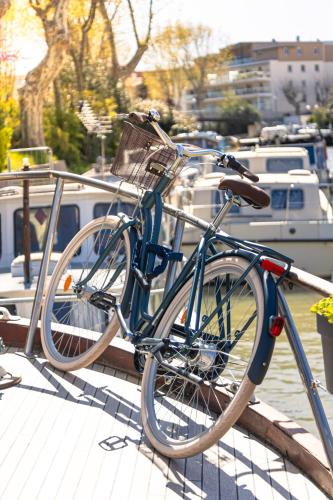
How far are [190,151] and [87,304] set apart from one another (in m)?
1.18

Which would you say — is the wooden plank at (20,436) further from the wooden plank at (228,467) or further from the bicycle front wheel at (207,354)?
the wooden plank at (228,467)

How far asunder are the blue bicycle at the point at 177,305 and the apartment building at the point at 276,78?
132m

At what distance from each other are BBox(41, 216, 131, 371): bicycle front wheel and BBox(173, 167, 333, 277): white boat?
49.5ft

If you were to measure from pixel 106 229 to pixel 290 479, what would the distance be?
181 cm

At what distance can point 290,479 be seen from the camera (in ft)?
11.8

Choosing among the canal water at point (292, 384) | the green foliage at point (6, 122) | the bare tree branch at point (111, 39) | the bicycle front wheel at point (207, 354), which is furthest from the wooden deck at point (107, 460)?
the bare tree branch at point (111, 39)

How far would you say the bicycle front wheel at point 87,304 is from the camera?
4711 mm

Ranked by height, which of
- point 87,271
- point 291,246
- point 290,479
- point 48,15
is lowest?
point 291,246

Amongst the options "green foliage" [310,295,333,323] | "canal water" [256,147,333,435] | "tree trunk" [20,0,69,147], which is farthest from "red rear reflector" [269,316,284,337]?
"tree trunk" [20,0,69,147]

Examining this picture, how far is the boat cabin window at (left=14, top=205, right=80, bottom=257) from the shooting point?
1217 cm

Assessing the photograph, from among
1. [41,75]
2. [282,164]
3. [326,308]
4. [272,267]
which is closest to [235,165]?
[272,267]

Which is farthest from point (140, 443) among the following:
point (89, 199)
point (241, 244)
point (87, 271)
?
point (89, 199)

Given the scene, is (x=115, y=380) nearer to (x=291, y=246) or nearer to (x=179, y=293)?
(x=179, y=293)

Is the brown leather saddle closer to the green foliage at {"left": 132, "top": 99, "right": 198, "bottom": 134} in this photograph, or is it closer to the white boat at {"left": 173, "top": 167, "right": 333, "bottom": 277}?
the white boat at {"left": 173, "top": 167, "right": 333, "bottom": 277}
